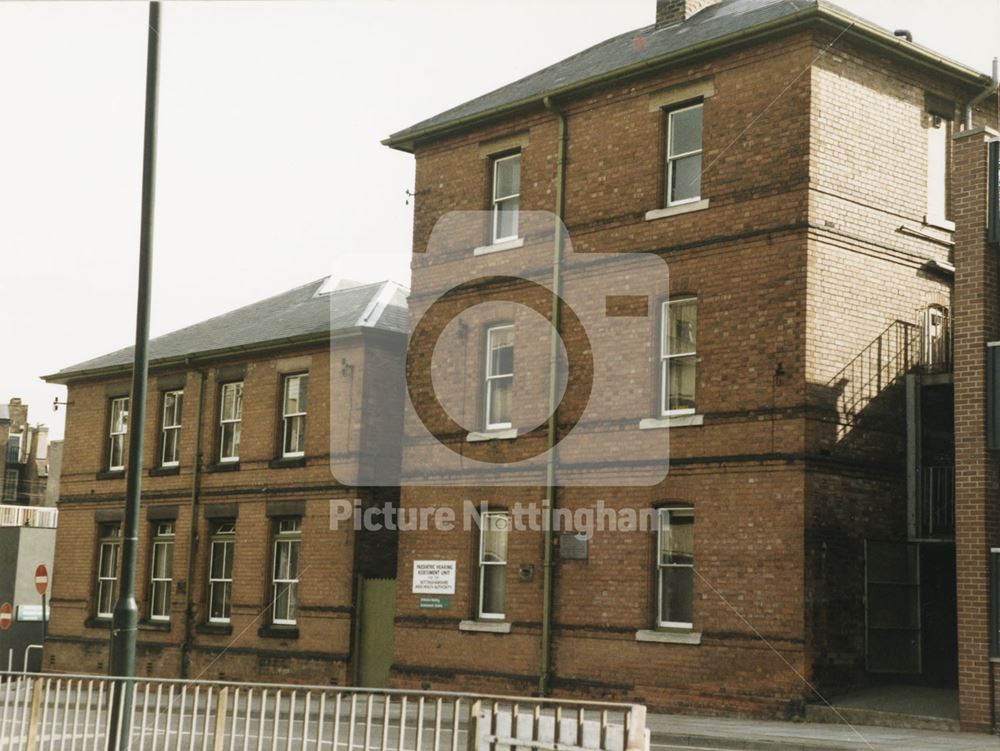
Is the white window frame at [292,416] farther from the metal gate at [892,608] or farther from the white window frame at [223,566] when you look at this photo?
the metal gate at [892,608]

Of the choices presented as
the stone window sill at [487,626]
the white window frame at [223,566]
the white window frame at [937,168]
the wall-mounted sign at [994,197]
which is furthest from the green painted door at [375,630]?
the wall-mounted sign at [994,197]

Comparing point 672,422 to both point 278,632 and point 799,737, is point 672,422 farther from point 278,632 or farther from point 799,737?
point 278,632

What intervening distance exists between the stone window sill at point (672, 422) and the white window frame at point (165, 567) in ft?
46.0

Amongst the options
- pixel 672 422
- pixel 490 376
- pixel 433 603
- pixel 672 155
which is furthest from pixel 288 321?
pixel 672 422

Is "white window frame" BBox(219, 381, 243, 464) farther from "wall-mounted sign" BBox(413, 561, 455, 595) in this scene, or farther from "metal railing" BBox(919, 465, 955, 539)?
"metal railing" BBox(919, 465, 955, 539)

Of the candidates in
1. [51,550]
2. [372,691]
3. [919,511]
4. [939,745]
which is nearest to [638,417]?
[919,511]

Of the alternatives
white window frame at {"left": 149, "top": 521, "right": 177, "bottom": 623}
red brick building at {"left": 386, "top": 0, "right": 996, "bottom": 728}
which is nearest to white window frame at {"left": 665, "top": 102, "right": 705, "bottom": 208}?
red brick building at {"left": 386, "top": 0, "right": 996, "bottom": 728}

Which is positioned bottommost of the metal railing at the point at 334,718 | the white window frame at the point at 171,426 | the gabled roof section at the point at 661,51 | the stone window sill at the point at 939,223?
the metal railing at the point at 334,718

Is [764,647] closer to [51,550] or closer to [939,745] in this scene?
[939,745]

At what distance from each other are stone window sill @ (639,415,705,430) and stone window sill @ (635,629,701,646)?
10.4ft

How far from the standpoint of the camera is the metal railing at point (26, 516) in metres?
47.1

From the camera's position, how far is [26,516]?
48125 millimetres

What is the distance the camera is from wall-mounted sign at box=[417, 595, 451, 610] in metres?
24.6

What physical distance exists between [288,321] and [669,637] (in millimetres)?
13226
